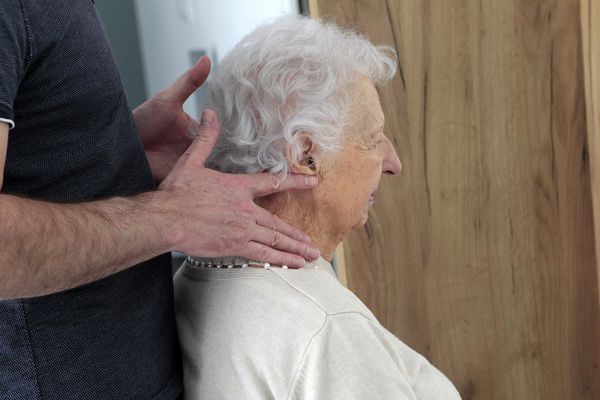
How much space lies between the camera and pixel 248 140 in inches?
50.6

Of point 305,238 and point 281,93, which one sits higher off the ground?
point 281,93

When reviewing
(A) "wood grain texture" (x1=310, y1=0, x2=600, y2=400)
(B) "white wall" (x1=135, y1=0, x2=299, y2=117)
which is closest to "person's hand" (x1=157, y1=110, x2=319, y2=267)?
(A) "wood grain texture" (x1=310, y1=0, x2=600, y2=400)

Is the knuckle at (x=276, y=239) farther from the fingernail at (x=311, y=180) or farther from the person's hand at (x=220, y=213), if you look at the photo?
the fingernail at (x=311, y=180)

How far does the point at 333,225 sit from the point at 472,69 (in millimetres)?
690

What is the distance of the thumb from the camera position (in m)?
1.16

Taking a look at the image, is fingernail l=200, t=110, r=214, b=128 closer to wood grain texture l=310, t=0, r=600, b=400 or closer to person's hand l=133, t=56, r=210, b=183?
person's hand l=133, t=56, r=210, b=183

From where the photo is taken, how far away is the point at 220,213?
3.64 ft

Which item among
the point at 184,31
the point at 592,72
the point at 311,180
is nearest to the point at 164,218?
the point at 311,180

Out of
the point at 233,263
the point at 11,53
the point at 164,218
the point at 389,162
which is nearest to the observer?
the point at 11,53

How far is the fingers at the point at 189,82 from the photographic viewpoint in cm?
144

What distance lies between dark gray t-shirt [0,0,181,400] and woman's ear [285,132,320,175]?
0.23 m

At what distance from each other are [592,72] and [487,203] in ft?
1.24

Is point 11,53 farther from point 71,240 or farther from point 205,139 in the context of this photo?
point 205,139

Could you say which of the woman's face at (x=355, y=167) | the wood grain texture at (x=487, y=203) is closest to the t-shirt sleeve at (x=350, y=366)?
the woman's face at (x=355, y=167)
